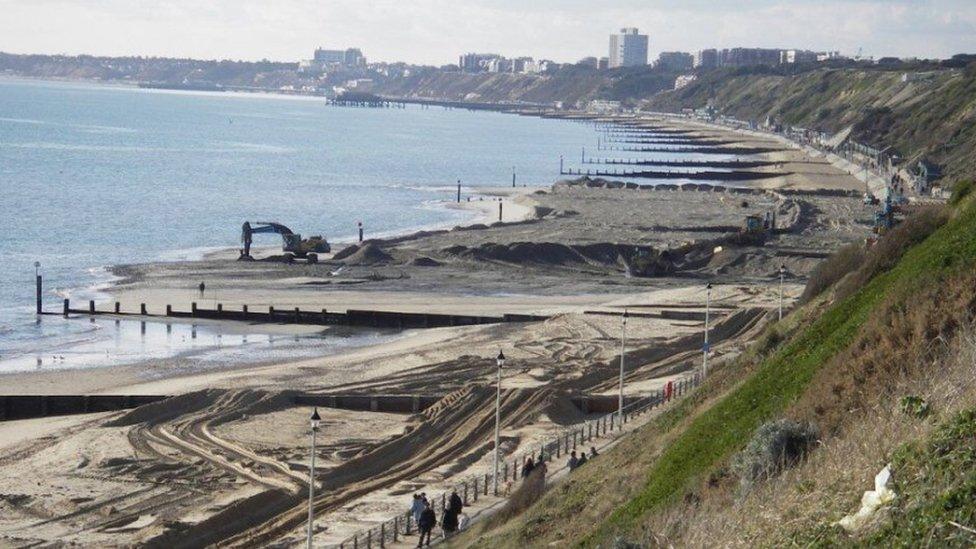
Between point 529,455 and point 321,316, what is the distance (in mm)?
22570

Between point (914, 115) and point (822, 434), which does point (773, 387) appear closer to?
point (822, 434)

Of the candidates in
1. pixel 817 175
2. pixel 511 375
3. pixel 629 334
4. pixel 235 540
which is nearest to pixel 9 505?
pixel 235 540

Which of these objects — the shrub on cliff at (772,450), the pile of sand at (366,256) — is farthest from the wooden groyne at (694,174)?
the shrub on cliff at (772,450)

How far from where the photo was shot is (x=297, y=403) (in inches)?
1341

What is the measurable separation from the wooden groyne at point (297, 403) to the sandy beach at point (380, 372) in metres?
0.43

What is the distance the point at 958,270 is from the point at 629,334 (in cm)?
2482

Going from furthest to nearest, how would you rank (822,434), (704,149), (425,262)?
(704,149), (425,262), (822,434)

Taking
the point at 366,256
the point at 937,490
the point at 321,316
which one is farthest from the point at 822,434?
the point at 366,256

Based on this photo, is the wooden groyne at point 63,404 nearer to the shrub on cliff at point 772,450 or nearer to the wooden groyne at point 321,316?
the wooden groyne at point 321,316

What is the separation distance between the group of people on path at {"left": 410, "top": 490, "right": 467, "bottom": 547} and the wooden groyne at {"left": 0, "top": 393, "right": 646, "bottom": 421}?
11.1 metres

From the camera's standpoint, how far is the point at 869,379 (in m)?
17.4

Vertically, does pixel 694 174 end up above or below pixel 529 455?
below

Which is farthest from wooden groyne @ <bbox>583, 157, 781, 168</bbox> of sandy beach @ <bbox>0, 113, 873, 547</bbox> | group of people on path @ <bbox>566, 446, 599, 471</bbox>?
group of people on path @ <bbox>566, 446, 599, 471</bbox>

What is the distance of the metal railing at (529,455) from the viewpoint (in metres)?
22.1
